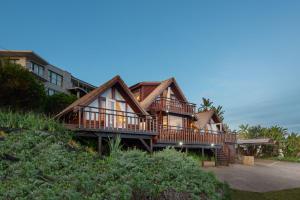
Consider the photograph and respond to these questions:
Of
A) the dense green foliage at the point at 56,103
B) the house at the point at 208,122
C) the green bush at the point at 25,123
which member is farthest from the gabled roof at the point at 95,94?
the dense green foliage at the point at 56,103

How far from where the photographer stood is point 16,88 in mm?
28125

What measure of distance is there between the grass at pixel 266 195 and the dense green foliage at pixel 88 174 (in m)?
1.50

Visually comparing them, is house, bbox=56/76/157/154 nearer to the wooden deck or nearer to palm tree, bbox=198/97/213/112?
the wooden deck

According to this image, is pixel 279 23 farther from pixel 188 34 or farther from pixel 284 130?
pixel 284 130

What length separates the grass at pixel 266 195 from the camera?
1314 centimetres

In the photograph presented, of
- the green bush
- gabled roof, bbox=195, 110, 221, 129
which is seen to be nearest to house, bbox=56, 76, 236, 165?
gabled roof, bbox=195, 110, 221, 129

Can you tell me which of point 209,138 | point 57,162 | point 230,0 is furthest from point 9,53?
point 57,162

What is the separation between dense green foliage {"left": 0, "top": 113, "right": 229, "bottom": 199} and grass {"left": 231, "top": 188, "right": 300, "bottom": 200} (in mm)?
1501

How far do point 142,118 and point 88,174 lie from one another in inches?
552

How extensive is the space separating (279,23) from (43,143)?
15.7 metres

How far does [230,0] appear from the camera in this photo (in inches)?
738

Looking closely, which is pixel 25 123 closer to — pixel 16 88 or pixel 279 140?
pixel 16 88

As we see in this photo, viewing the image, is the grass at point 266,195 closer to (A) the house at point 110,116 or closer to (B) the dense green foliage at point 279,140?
(A) the house at point 110,116

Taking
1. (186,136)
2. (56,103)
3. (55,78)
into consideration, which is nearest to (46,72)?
(55,78)
